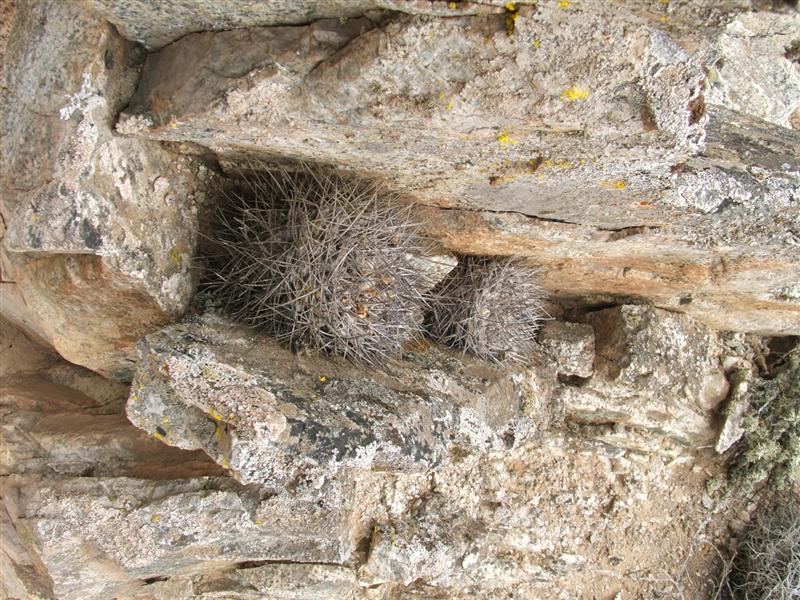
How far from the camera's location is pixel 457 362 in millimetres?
2570

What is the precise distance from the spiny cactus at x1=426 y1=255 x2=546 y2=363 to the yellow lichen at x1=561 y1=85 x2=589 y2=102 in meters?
1.20

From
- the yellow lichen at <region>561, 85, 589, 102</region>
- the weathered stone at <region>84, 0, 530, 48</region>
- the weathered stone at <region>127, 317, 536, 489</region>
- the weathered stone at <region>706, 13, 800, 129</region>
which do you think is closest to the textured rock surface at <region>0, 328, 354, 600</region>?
the weathered stone at <region>127, 317, 536, 489</region>

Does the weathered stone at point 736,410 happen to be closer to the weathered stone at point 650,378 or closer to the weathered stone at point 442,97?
the weathered stone at point 650,378

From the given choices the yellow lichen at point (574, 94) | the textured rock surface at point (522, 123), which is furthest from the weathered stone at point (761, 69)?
the yellow lichen at point (574, 94)

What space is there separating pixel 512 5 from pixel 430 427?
1.28 meters

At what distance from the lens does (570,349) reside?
2.92 m

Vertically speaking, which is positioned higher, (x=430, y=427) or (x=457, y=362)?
(x=457, y=362)

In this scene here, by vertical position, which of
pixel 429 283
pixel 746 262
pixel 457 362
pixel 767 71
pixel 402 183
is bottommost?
pixel 457 362

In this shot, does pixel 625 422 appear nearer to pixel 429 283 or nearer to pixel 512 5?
pixel 429 283

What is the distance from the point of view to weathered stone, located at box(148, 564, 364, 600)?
229 cm

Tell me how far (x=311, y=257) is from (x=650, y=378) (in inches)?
67.3

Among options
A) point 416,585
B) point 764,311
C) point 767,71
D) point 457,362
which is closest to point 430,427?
point 457,362

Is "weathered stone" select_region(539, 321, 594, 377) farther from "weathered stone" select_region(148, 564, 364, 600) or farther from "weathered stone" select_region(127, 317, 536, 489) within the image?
"weathered stone" select_region(148, 564, 364, 600)

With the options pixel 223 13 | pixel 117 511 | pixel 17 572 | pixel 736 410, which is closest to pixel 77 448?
Result: pixel 117 511
